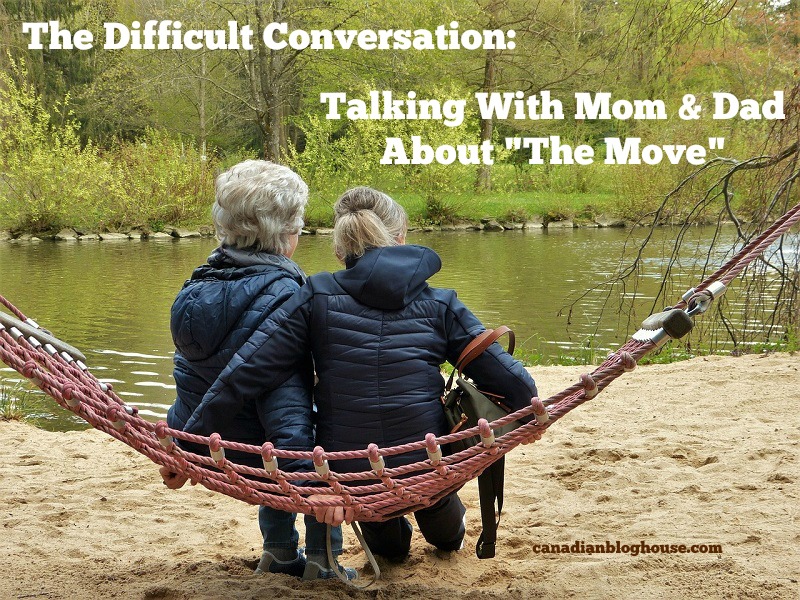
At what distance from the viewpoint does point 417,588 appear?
2.58 metres

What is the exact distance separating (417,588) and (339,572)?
24cm

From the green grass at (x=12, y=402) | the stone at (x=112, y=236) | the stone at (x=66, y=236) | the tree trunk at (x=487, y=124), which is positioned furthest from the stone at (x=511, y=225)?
the green grass at (x=12, y=402)

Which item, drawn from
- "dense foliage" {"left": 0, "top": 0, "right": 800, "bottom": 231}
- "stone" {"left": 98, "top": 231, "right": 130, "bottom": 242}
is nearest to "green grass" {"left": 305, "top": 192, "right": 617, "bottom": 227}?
"dense foliage" {"left": 0, "top": 0, "right": 800, "bottom": 231}

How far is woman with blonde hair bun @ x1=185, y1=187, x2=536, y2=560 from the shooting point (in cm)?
229

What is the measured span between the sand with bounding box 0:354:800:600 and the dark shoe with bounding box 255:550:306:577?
67mm

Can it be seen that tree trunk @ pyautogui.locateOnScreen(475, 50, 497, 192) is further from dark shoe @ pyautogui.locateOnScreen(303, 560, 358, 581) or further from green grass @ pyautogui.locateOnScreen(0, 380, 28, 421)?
dark shoe @ pyautogui.locateOnScreen(303, 560, 358, 581)

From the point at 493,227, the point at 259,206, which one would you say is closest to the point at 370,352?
the point at 259,206

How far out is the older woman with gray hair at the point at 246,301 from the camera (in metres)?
2.34

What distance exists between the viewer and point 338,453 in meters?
2.18

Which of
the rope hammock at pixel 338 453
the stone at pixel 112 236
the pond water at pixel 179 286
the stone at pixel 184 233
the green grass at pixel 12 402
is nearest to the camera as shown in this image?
the rope hammock at pixel 338 453

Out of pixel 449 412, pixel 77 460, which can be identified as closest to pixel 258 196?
pixel 449 412

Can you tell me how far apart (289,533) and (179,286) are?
9.54 m

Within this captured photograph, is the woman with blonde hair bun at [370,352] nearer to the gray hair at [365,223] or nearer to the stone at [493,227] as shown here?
the gray hair at [365,223]

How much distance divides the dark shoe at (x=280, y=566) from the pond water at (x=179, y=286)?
10.3 ft
